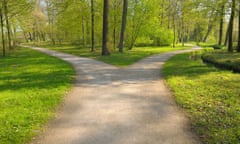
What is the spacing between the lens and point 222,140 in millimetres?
4246

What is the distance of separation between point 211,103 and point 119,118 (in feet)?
9.26

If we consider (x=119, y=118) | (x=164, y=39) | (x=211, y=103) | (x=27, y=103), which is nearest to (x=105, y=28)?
(x=27, y=103)

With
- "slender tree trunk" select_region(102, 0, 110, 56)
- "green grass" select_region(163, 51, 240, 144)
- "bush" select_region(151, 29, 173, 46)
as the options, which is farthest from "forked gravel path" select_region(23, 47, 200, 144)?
"bush" select_region(151, 29, 173, 46)

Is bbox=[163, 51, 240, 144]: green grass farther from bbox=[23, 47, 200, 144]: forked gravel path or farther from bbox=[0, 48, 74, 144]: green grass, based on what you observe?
bbox=[0, 48, 74, 144]: green grass

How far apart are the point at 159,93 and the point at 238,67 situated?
624cm

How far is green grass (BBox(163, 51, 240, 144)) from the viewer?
4.58 metres

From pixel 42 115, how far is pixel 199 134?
362 cm

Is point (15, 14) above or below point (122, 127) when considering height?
above

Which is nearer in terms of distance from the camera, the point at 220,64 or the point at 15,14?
the point at 220,64

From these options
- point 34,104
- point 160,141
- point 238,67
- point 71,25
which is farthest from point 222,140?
point 71,25

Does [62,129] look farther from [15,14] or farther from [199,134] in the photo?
[15,14]

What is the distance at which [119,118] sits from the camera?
209 inches

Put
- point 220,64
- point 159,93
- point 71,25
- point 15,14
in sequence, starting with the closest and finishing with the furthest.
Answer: point 159,93, point 220,64, point 15,14, point 71,25

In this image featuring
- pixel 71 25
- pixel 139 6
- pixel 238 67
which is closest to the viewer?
pixel 238 67
